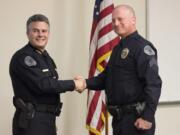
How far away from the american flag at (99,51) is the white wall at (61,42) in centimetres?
35

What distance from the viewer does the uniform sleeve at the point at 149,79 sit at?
2.27m

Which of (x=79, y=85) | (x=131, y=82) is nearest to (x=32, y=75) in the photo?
(x=79, y=85)

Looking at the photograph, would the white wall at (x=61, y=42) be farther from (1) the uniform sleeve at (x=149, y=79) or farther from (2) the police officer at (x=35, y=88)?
(1) the uniform sleeve at (x=149, y=79)

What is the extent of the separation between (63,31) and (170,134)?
5.48ft

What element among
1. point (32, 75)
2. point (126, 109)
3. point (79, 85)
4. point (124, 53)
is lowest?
point (126, 109)

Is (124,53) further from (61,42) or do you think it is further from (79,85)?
(61,42)

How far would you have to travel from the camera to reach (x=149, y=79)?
89.9 inches

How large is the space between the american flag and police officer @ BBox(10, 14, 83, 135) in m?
0.65

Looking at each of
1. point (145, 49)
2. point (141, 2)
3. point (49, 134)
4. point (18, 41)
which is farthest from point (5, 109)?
point (141, 2)

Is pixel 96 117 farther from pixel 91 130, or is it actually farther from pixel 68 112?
pixel 68 112

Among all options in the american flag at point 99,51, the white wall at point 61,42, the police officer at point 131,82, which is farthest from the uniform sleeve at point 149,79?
the white wall at point 61,42

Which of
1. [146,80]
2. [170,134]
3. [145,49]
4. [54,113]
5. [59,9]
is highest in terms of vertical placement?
[59,9]

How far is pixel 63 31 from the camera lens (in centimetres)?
349

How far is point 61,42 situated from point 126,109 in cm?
128
